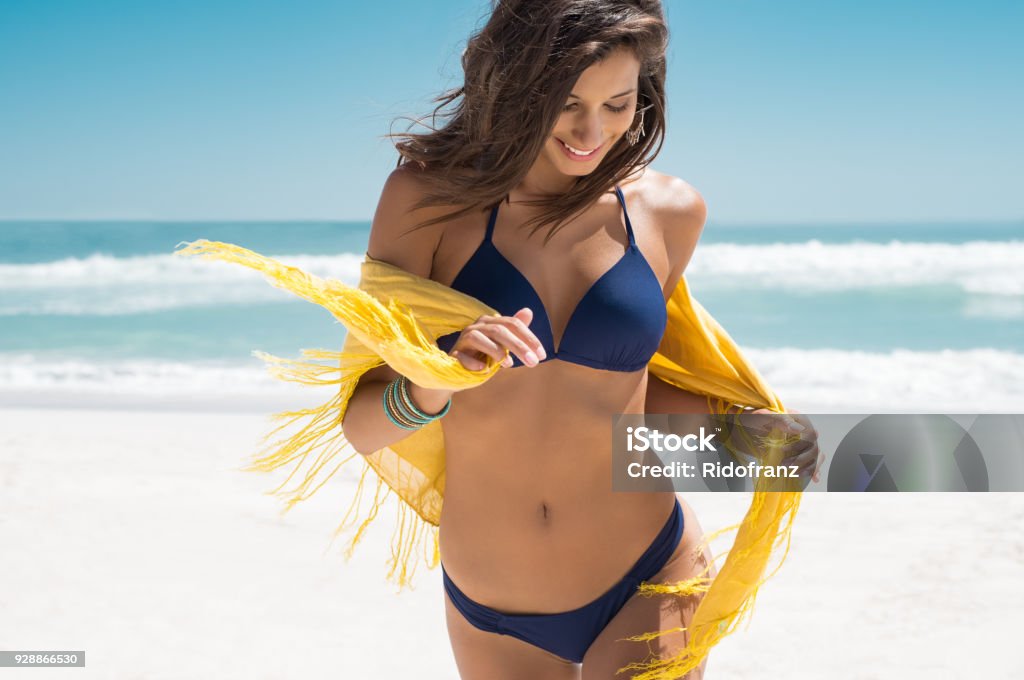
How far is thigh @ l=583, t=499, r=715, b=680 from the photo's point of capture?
2051 millimetres

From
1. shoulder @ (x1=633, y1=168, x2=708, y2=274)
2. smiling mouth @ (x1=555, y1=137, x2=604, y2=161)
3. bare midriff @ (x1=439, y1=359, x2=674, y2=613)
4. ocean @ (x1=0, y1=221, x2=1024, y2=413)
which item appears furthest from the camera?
ocean @ (x1=0, y1=221, x2=1024, y2=413)

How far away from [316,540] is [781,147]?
31418mm

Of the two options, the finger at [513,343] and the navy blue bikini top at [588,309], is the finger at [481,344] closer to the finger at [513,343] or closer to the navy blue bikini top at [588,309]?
the finger at [513,343]

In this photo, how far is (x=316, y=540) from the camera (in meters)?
5.26

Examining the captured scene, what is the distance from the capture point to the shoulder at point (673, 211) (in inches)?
87.1

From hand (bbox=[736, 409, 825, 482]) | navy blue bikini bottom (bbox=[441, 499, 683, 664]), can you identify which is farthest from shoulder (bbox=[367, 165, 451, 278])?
hand (bbox=[736, 409, 825, 482])

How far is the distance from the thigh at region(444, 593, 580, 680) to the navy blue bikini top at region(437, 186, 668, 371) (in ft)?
1.98

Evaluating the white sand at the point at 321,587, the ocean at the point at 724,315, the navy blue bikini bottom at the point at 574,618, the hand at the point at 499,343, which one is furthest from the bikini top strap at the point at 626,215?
the ocean at the point at 724,315

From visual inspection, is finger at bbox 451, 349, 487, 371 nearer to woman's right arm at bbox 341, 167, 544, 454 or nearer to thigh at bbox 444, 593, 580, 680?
woman's right arm at bbox 341, 167, 544, 454

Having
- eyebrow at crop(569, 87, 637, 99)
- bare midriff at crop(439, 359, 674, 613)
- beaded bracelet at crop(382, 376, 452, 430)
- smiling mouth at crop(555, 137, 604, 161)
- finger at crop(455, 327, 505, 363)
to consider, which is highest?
eyebrow at crop(569, 87, 637, 99)

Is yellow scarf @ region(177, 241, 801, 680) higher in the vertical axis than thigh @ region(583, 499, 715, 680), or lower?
higher

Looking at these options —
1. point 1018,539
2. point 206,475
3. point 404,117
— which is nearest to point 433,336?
point 404,117

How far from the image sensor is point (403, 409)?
1.89m

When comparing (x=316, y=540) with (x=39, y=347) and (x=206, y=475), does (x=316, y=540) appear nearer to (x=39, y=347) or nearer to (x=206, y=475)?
(x=206, y=475)
